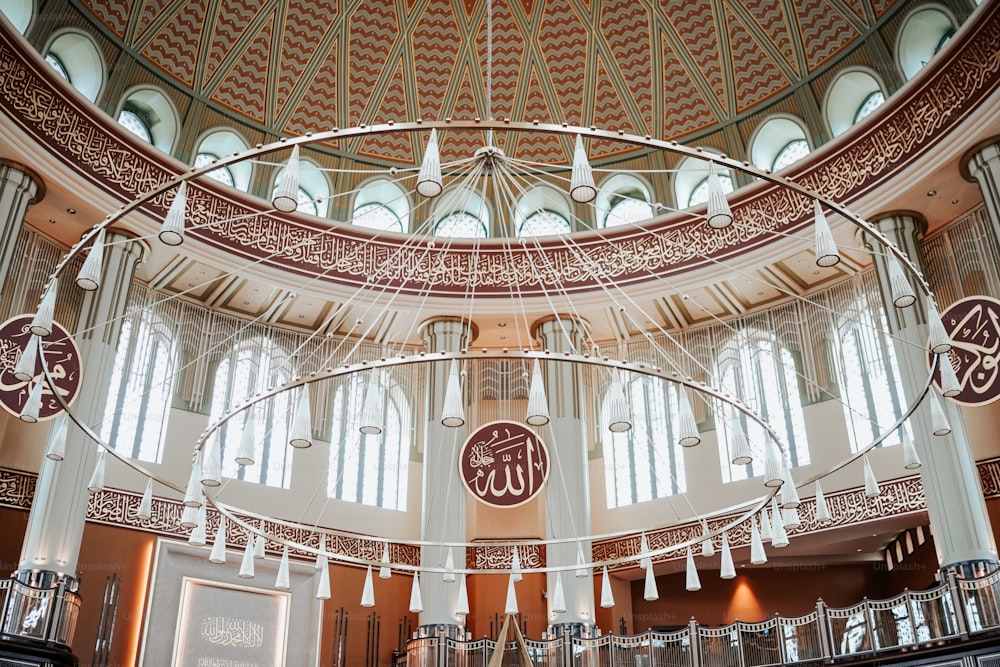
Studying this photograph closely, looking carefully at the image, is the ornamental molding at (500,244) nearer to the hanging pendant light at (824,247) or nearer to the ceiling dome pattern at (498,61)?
the ceiling dome pattern at (498,61)

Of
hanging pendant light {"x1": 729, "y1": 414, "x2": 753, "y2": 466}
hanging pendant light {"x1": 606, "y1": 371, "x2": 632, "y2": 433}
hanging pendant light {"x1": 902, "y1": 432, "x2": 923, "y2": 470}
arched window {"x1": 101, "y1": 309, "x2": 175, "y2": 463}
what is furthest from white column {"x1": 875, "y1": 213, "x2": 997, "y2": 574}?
arched window {"x1": 101, "y1": 309, "x2": 175, "y2": 463}

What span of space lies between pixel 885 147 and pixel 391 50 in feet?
22.9

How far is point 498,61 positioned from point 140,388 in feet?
22.8

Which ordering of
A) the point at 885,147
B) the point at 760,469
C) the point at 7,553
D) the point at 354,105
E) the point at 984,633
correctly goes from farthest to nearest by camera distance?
the point at 354,105, the point at 760,469, the point at 885,147, the point at 7,553, the point at 984,633

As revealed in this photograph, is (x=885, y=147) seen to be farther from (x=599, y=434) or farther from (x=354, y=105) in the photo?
(x=354, y=105)

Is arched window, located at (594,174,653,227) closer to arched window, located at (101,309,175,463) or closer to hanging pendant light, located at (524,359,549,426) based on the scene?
arched window, located at (101,309,175,463)

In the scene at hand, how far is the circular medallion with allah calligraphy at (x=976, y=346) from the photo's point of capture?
30.2 ft

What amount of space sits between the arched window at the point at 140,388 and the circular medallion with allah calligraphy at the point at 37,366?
1296 millimetres

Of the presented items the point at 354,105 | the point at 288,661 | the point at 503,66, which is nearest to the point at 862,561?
the point at 288,661

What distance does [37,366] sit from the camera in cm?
971

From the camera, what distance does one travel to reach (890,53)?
448 inches

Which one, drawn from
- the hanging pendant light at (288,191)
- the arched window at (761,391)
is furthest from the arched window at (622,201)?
the hanging pendant light at (288,191)

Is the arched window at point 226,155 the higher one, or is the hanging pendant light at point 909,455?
the arched window at point 226,155

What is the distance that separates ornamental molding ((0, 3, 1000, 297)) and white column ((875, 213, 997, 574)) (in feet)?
5.16
